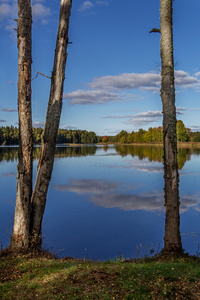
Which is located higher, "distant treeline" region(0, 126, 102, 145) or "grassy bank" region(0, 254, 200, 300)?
"distant treeline" region(0, 126, 102, 145)

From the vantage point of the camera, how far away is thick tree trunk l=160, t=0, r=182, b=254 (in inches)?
247

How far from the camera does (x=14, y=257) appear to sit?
5707 millimetres

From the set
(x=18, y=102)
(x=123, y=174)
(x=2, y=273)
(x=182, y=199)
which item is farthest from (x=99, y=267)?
(x=123, y=174)

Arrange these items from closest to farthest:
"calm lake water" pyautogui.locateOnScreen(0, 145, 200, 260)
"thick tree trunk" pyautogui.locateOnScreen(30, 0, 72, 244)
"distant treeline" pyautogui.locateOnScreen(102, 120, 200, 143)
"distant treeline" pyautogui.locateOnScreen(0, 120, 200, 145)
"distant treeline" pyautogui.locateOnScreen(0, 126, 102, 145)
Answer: "thick tree trunk" pyautogui.locateOnScreen(30, 0, 72, 244) < "calm lake water" pyautogui.locateOnScreen(0, 145, 200, 260) < "distant treeline" pyautogui.locateOnScreen(102, 120, 200, 143) < "distant treeline" pyautogui.locateOnScreen(0, 120, 200, 145) < "distant treeline" pyautogui.locateOnScreen(0, 126, 102, 145)

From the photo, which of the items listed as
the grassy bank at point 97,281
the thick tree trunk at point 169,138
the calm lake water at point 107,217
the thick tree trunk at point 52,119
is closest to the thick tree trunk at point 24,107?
the thick tree trunk at point 52,119

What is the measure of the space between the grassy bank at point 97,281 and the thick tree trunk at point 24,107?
1433mm

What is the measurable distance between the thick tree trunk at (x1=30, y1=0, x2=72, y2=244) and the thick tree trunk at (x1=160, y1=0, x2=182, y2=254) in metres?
2.44

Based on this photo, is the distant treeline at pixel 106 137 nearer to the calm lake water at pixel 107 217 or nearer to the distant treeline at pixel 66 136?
the distant treeline at pixel 66 136

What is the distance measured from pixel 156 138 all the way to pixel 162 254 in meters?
104

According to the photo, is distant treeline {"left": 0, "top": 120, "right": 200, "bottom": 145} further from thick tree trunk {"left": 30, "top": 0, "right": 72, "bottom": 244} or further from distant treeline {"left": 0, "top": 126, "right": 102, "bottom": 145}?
thick tree trunk {"left": 30, "top": 0, "right": 72, "bottom": 244}

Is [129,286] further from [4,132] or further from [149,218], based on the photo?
[4,132]

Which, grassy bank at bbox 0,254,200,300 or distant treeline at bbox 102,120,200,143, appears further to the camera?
distant treeline at bbox 102,120,200,143

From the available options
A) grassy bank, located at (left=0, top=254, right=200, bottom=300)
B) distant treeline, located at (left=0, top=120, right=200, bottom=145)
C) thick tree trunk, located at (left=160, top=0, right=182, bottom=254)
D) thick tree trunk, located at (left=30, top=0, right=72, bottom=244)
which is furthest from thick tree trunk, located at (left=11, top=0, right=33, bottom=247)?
distant treeline, located at (left=0, top=120, right=200, bottom=145)

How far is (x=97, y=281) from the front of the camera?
4.38m
